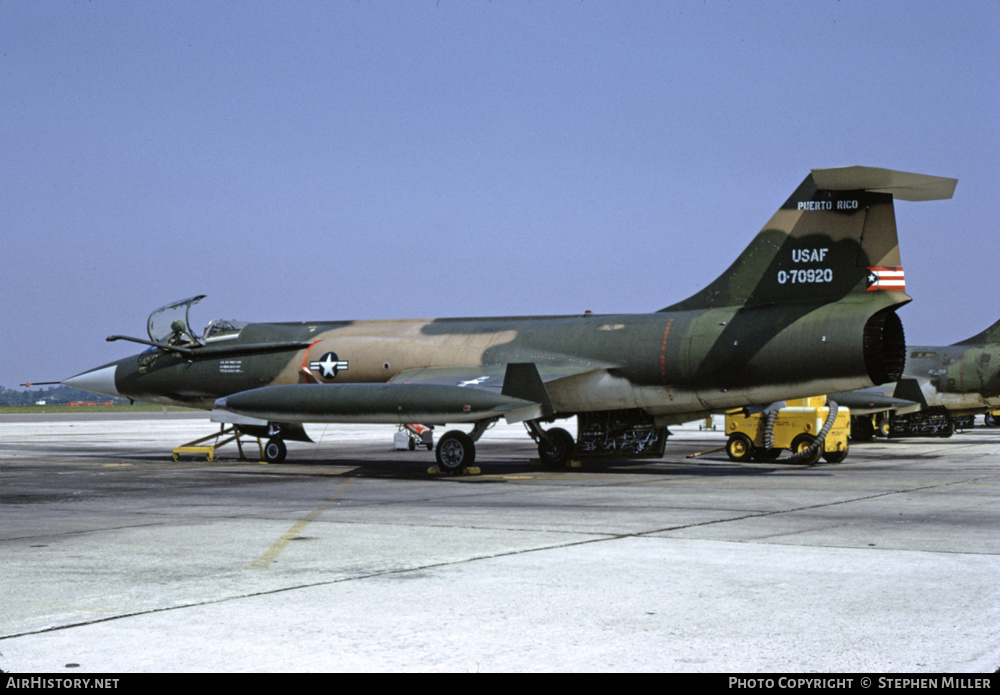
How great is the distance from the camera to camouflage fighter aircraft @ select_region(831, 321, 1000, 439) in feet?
101

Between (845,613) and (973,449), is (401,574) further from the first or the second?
(973,449)

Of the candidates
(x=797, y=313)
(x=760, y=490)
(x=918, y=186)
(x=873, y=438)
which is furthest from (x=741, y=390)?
(x=873, y=438)

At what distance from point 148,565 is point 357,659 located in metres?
3.35

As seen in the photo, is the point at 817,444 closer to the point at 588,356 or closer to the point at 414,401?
the point at 588,356

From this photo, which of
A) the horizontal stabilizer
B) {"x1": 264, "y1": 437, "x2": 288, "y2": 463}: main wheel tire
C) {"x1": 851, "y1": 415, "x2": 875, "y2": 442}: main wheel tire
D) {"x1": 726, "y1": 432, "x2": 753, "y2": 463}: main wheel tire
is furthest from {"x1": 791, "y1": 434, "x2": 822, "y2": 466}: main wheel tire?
{"x1": 851, "y1": 415, "x2": 875, "y2": 442}: main wheel tire

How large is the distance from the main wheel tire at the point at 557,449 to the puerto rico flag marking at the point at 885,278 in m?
7.33

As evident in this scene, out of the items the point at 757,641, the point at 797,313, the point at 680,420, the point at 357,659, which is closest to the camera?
the point at 357,659

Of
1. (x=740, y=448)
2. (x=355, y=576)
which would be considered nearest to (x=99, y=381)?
(x=740, y=448)

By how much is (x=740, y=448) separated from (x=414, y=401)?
9481 millimetres

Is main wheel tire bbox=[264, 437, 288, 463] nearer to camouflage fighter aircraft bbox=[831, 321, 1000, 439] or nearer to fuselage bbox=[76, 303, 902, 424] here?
fuselage bbox=[76, 303, 902, 424]

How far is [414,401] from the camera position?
1616cm

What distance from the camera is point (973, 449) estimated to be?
27250mm

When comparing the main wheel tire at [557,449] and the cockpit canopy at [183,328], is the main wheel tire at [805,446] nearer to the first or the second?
the main wheel tire at [557,449]

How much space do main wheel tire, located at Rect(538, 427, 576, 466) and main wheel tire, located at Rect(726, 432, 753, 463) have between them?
4.20 meters
